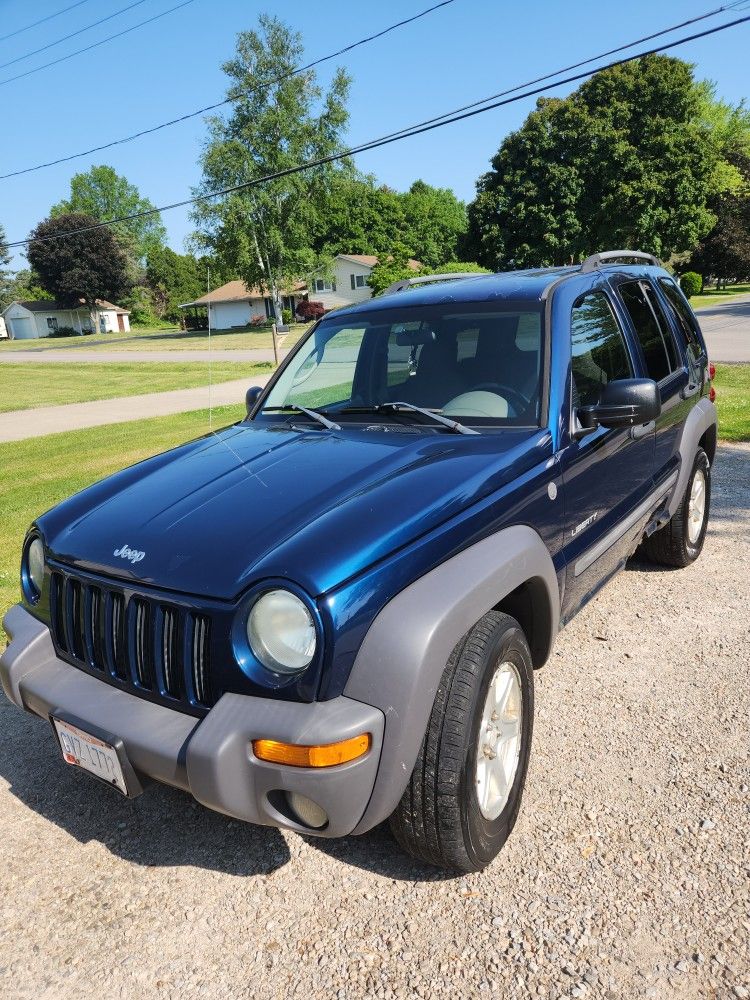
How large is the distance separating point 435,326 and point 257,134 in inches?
1836

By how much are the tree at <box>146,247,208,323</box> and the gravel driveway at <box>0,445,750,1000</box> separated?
82.9 metres

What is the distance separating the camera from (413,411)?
10.7 ft

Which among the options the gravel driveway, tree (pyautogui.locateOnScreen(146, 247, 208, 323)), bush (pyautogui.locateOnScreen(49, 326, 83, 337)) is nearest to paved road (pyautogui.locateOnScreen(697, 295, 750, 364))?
the gravel driveway

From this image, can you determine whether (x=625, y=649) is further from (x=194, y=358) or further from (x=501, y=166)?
(x=501, y=166)

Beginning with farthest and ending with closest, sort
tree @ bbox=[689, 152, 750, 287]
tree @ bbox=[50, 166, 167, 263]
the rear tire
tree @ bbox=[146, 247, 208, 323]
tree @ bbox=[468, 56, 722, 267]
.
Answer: tree @ bbox=[50, 166, 167, 263]
tree @ bbox=[146, 247, 208, 323]
tree @ bbox=[689, 152, 750, 287]
tree @ bbox=[468, 56, 722, 267]
the rear tire

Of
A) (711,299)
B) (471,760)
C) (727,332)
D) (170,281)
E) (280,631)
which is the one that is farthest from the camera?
(170,281)

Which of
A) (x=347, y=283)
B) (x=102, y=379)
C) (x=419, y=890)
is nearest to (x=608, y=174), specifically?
(x=347, y=283)

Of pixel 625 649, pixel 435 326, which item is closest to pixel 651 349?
pixel 435 326

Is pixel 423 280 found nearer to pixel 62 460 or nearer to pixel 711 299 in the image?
pixel 62 460

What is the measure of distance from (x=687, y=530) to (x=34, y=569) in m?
3.79

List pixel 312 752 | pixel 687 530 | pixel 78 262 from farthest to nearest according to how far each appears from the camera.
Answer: pixel 78 262, pixel 687 530, pixel 312 752

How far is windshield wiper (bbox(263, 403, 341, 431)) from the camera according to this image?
334 cm

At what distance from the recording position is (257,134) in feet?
147

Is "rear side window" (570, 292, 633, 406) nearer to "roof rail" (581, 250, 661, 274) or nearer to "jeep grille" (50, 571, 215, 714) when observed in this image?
"roof rail" (581, 250, 661, 274)
